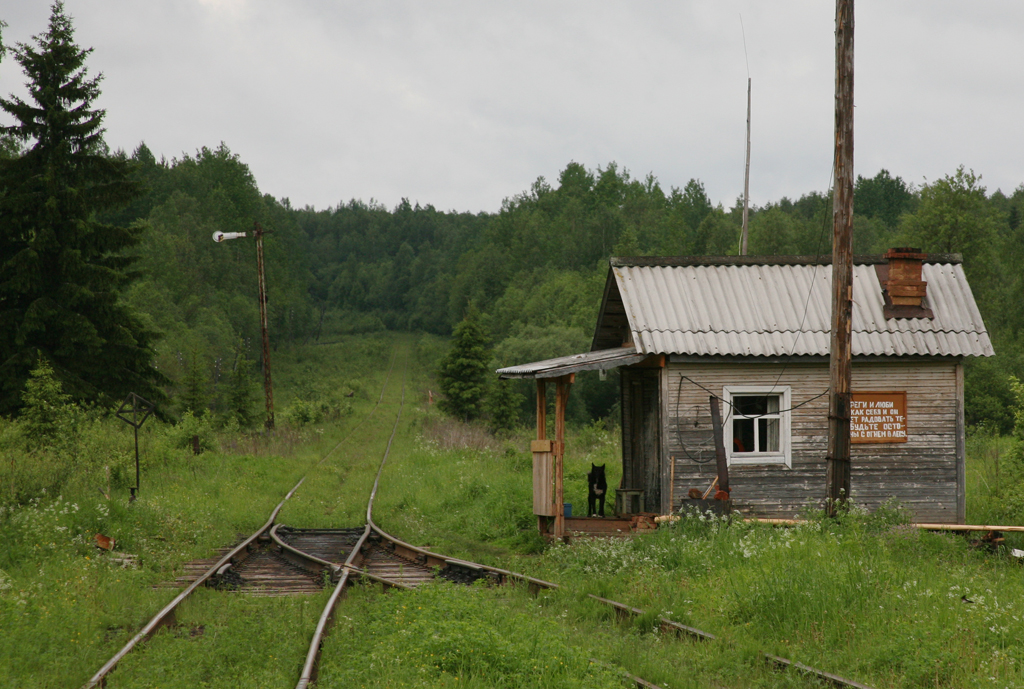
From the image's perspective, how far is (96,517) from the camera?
39.7ft

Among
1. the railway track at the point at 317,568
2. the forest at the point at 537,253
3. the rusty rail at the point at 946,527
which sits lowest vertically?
the railway track at the point at 317,568

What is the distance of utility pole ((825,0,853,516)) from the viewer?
1077cm

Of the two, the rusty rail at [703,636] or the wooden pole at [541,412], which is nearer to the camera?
the rusty rail at [703,636]

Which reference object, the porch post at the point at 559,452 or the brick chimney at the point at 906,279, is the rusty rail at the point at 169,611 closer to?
the porch post at the point at 559,452

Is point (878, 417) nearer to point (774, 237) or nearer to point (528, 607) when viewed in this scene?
point (528, 607)

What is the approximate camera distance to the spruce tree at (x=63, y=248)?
73.9 feet

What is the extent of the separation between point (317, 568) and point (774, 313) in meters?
8.14

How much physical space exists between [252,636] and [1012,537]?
32.9 feet

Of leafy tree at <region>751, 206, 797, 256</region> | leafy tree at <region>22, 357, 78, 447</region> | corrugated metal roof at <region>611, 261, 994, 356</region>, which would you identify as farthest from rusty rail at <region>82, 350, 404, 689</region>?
leafy tree at <region>751, 206, 797, 256</region>

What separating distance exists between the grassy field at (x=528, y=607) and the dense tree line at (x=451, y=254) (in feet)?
37.7

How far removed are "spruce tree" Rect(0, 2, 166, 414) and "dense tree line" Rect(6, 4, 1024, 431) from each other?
0.26 feet

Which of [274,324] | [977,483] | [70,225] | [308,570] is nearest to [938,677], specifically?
[308,570]

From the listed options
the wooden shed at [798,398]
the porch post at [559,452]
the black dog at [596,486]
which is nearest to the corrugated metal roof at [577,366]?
the wooden shed at [798,398]

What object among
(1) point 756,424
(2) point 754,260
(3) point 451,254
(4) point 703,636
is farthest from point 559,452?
(3) point 451,254
